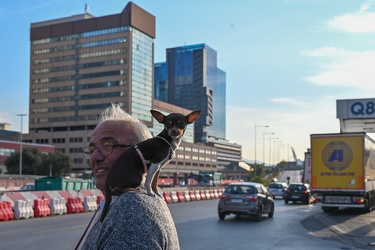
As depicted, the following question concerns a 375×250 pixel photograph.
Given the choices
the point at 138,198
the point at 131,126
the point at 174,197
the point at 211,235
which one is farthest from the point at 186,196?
the point at 138,198

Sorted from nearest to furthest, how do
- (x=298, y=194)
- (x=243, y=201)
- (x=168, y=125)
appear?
(x=168, y=125) < (x=243, y=201) < (x=298, y=194)

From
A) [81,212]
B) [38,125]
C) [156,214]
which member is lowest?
[81,212]

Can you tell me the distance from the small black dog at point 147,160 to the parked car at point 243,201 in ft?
55.4

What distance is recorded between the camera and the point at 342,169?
23109 millimetres

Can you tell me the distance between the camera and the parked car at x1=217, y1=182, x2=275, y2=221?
64.2ft

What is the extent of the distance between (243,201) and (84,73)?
12445cm

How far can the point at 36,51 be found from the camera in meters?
146

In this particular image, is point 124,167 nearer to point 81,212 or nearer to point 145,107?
point 81,212

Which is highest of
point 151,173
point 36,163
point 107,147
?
point 107,147

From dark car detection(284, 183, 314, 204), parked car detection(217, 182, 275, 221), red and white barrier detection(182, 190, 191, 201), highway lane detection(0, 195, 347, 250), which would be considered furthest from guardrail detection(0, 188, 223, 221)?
dark car detection(284, 183, 314, 204)

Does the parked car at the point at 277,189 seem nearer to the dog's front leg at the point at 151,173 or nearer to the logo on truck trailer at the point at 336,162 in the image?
the logo on truck trailer at the point at 336,162

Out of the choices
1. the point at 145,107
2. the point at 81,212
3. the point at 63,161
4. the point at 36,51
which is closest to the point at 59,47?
the point at 36,51

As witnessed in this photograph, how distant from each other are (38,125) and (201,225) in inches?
5165

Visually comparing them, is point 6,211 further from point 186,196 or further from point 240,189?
point 186,196
